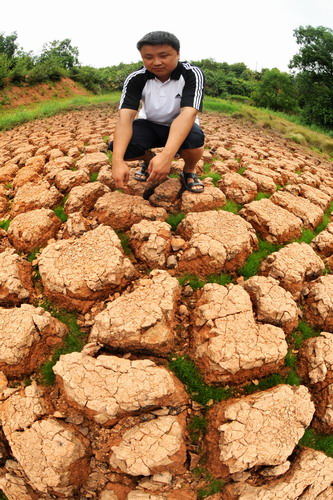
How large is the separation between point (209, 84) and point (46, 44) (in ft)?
30.6

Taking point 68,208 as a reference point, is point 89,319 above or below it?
below

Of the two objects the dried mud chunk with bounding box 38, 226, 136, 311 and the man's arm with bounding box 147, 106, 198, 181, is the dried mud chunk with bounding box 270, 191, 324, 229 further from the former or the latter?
the dried mud chunk with bounding box 38, 226, 136, 311

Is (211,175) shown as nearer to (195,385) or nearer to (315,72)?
(195,385)

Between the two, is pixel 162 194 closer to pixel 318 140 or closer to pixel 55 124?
pixel 55 124

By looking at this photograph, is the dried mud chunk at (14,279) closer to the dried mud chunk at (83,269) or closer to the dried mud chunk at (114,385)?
the dried mud chunk at (83,269)

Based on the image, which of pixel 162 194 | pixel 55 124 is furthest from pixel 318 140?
pixel 162 194

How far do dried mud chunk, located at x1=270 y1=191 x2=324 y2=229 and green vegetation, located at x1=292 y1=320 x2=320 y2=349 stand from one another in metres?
1.27

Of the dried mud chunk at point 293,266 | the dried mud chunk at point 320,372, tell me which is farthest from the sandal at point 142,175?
the dried mud chunk at point 320,372

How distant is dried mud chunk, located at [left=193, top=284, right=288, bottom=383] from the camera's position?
183cm

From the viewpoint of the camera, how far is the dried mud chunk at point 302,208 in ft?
10.7

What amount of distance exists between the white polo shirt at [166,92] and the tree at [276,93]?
53.0 ft

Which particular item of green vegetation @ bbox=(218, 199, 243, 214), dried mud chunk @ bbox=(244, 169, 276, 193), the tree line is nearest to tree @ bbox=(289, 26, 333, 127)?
the tree line

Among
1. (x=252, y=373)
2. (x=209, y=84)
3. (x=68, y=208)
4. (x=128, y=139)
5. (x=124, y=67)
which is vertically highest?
(x=124, y=67)

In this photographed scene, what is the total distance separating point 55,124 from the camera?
291 inches
